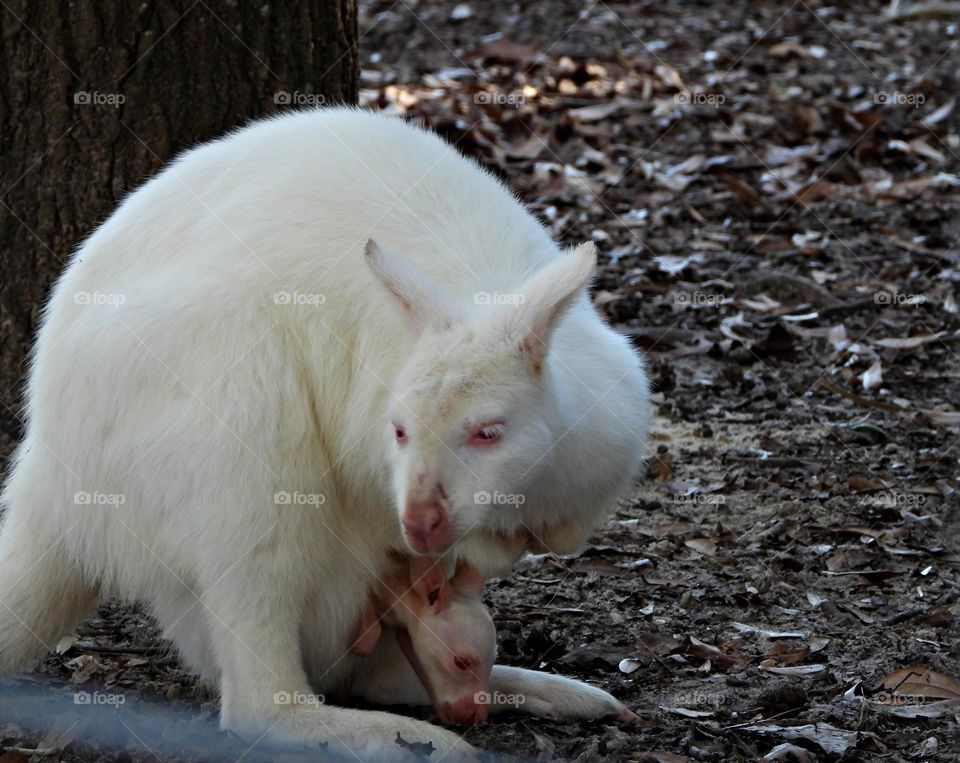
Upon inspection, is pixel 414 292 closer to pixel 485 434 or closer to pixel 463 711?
pixel 485 434

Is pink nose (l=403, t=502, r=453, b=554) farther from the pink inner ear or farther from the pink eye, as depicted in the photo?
the pink inner ear

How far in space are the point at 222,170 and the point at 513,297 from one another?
81cm

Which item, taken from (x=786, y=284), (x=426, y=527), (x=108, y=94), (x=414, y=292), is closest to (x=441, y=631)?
(x=426, y=527)

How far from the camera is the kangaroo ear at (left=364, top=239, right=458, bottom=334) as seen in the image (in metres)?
2.70

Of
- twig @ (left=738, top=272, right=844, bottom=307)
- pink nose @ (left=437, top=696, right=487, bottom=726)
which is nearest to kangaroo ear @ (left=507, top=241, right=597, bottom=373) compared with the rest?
pink nose @ (left=437, top=696, right=487, bottom=726)

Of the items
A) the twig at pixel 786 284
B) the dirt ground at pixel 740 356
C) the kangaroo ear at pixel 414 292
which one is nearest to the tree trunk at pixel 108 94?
the dirt ground at pixel 740 356

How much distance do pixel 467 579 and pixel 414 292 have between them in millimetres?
803

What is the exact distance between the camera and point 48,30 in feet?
11.9

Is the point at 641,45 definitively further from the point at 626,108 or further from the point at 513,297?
the point at 513,297

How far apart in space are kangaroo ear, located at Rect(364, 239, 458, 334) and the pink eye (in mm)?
242

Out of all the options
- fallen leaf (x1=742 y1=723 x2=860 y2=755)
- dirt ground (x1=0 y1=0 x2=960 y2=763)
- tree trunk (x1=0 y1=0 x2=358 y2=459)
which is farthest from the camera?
tree trunk (x1=0 y1=0 x2=358 y2=459)

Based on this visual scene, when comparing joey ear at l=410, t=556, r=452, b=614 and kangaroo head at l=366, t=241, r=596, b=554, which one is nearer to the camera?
kangaroo head at l=366, t=241, r=596, b=554

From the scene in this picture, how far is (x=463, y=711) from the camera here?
10.0 feet

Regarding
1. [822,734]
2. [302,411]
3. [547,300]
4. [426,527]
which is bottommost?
[822,734]
